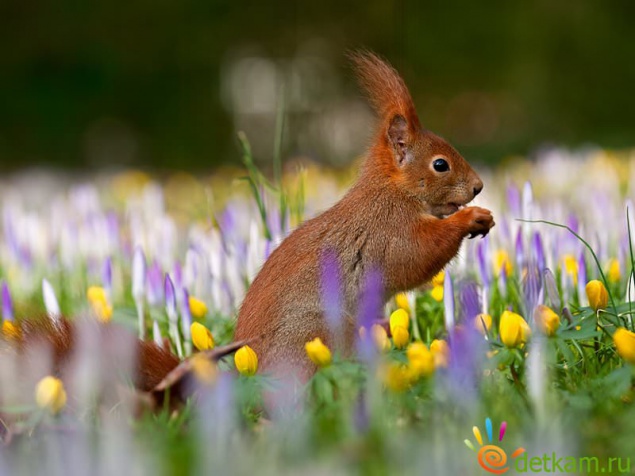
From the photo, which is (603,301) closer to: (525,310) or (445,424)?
(525,310)

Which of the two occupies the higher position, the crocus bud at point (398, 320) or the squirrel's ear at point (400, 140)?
the squirrel's ear at point (400, 140)

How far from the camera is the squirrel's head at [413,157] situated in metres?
3.33

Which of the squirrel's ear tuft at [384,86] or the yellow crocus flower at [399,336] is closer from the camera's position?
the yellow crocus flower at [399,336]

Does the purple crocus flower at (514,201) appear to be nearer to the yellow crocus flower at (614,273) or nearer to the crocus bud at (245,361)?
the yellow crocus flower at (614,273)

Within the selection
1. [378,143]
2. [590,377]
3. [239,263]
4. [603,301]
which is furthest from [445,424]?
[239,263]

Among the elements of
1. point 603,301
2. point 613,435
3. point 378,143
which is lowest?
point 613,435

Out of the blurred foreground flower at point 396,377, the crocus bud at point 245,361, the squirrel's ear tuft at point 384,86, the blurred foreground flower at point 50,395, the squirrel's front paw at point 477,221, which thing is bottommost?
the blurred foreground flower at point 50,395

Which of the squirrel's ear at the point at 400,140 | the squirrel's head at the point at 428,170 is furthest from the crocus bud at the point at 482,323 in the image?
the squirrel's ear at the point at 400,140

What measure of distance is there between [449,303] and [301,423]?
78 cm

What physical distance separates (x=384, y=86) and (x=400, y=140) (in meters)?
0.19

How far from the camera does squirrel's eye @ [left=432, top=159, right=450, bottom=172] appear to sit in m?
3.34

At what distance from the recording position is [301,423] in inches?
81.7

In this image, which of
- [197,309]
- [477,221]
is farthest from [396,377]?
[197,309]

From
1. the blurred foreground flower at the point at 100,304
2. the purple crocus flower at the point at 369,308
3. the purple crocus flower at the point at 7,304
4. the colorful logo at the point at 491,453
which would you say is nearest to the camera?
the colorful logo at the point at 491,453
